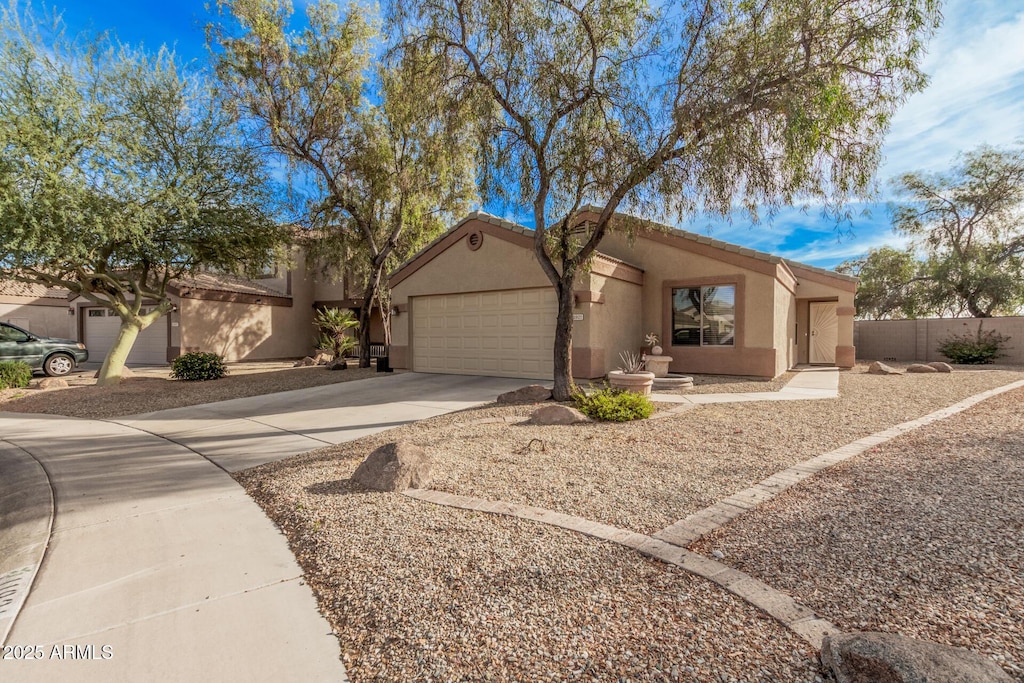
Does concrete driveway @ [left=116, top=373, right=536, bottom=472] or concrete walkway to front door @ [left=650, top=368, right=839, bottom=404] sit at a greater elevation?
concrete walkway to front door @ [left=650, top=368, right=839, bottom=404]

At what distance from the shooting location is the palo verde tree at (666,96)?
6672mm

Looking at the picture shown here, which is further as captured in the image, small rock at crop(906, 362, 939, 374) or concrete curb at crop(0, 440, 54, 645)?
small rock at crop(906, 362, 939, 374)

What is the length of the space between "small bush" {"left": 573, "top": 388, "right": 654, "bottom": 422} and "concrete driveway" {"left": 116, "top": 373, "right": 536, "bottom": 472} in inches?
98.6

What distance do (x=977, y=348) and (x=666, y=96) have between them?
18221 millimetres

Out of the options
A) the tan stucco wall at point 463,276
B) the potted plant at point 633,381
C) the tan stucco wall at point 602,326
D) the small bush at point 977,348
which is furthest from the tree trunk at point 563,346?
the small bush at point 977,348

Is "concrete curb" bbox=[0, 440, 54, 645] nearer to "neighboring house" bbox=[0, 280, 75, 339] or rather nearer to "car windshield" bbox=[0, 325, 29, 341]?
"car windshield" bbox=[0, 325, 29, 341]

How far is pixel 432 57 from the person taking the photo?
8438 millimetres

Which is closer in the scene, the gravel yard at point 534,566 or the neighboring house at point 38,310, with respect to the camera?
the gravel yard at point 534,566

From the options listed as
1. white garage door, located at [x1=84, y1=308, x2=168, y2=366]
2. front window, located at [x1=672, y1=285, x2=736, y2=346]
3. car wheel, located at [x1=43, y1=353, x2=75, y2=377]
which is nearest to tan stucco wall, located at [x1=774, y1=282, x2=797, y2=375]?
front window, located at [x1=672, y1=285, x2=736, y2=346]

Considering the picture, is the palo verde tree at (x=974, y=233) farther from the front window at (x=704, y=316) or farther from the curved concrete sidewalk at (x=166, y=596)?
the curved concrete sidewalk at (x=166, y=596)

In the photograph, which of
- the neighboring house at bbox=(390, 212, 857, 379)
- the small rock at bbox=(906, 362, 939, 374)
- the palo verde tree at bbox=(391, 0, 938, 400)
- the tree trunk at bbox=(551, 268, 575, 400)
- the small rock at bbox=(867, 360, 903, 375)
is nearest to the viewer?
the palo verde tree at bbox=(391, 0, 938, 400)

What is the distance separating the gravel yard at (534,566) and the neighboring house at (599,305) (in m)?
6.07

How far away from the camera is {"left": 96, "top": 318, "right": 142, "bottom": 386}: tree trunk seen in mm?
12625

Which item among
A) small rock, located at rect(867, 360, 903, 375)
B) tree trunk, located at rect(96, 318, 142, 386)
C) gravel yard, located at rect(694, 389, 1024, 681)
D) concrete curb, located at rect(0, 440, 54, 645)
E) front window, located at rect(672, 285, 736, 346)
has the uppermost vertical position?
front window, located at rect(672, 285, 736, 346)
